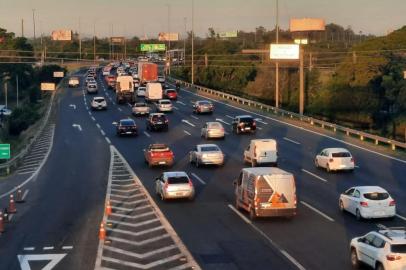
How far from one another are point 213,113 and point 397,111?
20.0 m

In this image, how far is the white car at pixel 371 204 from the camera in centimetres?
2755

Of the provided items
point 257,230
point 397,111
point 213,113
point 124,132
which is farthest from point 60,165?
point 397,111

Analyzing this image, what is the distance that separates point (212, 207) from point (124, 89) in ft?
192

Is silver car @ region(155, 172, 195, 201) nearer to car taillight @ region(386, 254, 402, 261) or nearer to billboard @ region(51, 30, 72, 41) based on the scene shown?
car taillight @ region(386, 254, 402, 261)

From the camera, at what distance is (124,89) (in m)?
88.3

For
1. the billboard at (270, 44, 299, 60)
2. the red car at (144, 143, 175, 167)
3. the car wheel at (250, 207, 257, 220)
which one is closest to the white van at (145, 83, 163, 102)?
the billboard at (270, 44, 299, 60)

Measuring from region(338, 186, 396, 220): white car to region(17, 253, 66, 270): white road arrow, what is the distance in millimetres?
11258

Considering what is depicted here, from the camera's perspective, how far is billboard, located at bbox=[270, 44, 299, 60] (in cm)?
8461

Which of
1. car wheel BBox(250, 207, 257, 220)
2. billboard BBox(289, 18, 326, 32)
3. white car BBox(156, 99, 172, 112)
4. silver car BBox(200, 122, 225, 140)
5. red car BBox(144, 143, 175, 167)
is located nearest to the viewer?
car wheel BBox(250, 207, 257, 220)

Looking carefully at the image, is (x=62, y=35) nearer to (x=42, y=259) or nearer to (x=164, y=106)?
(x=164, y=106)

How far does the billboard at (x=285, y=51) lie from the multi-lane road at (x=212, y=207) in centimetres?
2319

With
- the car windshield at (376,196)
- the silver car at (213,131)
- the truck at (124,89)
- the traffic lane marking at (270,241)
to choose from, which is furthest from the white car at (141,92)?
the car windshield at (376,196)

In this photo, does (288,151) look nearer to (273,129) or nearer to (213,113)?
(273,129)

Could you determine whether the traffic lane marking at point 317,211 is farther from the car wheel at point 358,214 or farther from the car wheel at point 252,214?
the car wheel at point 252,214
